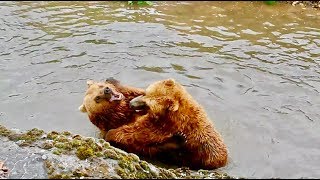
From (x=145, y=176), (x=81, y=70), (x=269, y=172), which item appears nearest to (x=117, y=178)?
(x=145, y=176)

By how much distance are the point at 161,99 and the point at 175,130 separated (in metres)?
0.47

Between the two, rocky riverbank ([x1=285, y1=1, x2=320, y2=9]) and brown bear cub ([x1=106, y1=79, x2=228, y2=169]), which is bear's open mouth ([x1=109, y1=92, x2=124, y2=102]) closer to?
brown bear cub ([x1=106, y1=79, x2=228, y2=169])

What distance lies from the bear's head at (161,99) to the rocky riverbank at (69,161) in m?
0.99

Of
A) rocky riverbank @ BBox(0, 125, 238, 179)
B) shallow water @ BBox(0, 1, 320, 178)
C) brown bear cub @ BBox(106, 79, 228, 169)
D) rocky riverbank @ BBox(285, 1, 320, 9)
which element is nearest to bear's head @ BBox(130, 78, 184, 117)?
brown bear cub @ BBox(106, 79, 228, 169)

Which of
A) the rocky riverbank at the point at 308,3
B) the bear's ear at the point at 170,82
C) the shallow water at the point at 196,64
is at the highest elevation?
the bear's ear at the point at 170,82

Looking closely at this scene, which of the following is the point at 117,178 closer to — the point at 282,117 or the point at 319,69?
the point at 282,117

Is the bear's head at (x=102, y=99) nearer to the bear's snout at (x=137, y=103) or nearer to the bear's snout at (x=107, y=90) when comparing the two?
the bear's snout at (x=107, y=90)

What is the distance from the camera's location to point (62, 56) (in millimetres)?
11523

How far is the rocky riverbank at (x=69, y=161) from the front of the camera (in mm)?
5527

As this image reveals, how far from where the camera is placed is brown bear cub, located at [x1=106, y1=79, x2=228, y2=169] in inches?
282

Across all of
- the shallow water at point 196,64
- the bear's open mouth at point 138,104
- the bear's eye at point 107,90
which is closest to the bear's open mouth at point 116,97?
the bear's eye at point 107,90

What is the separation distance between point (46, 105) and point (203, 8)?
24.5 feet

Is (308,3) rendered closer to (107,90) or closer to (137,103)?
(107,90)

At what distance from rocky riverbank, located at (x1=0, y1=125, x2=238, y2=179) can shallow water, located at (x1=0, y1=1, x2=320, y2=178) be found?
181cm
